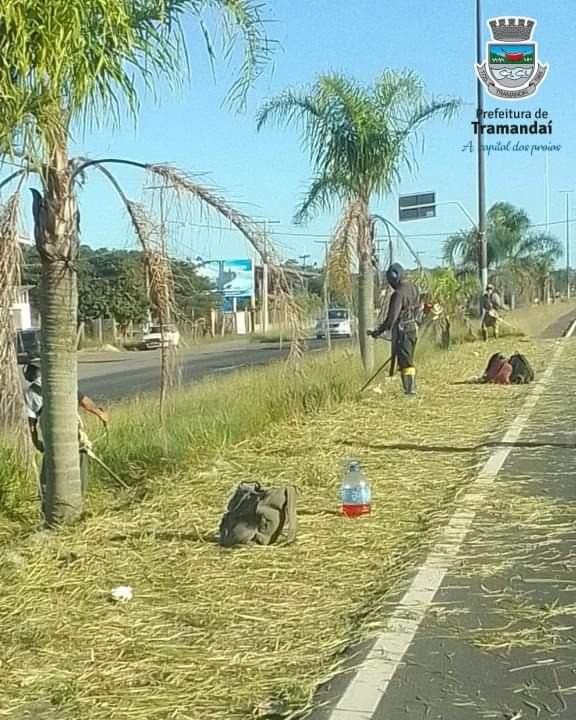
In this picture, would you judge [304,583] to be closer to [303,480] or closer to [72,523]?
[72,523]

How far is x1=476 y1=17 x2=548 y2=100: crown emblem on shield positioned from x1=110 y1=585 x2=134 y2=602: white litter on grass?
26840 millimetres

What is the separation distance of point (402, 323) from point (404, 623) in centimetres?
1137

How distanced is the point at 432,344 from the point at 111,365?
12514mm

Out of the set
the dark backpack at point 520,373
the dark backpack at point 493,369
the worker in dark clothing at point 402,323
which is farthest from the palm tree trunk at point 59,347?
the dark backpack at point 520,373

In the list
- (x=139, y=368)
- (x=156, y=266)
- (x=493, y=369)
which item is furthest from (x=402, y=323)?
(x=139, y=368)

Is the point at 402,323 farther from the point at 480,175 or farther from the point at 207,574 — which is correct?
the point at 480,175

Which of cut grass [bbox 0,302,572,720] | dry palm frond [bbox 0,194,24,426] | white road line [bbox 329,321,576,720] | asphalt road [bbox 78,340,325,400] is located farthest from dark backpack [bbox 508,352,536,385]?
dry palm frond [bbox 0,194,24,426]

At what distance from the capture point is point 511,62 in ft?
108

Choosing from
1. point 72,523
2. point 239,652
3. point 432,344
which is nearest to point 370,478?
point 72,523

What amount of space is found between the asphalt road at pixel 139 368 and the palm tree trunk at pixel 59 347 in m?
9.75

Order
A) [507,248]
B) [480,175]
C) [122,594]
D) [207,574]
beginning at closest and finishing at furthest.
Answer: [122,594], [207,574], [480,175], [507,248]

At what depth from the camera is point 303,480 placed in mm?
10500

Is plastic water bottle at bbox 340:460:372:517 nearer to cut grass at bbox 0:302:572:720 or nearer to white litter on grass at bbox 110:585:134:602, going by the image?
cut grass at bbox 0:302:572:720

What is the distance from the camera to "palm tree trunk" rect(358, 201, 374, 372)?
19812 mm
